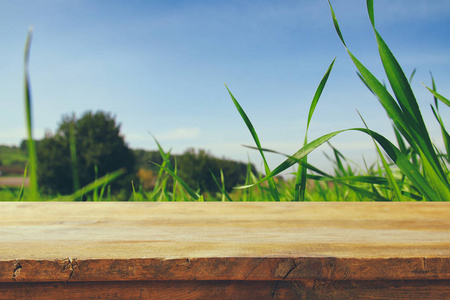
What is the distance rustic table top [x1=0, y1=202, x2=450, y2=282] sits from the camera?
0.60 m

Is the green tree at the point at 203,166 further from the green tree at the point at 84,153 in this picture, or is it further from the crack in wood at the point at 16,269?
the crack in wood at the point at 16,269

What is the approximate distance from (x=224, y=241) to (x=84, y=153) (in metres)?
17.6

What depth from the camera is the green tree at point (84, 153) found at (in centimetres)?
1611

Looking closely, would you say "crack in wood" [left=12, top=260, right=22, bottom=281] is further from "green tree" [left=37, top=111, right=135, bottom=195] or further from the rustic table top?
"green tree" [left=37, top=111, right=135, bottom=195]

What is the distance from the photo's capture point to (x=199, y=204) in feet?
3.20

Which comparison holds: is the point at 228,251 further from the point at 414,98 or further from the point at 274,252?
the point at 414,98

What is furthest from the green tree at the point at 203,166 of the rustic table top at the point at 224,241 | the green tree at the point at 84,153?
the rustic table top at the point at 224,241

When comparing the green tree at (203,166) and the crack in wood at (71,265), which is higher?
the crack in wood at (71,265)

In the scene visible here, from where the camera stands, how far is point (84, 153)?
1708 centimetres

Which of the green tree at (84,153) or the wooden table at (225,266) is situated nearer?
the wooden table at (225,266)

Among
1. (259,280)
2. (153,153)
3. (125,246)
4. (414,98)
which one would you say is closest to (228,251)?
(259,280)

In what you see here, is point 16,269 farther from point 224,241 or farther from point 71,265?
point 224,241

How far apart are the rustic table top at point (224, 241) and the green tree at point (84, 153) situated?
48.0 ft

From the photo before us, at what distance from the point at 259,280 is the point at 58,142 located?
18180 mm
